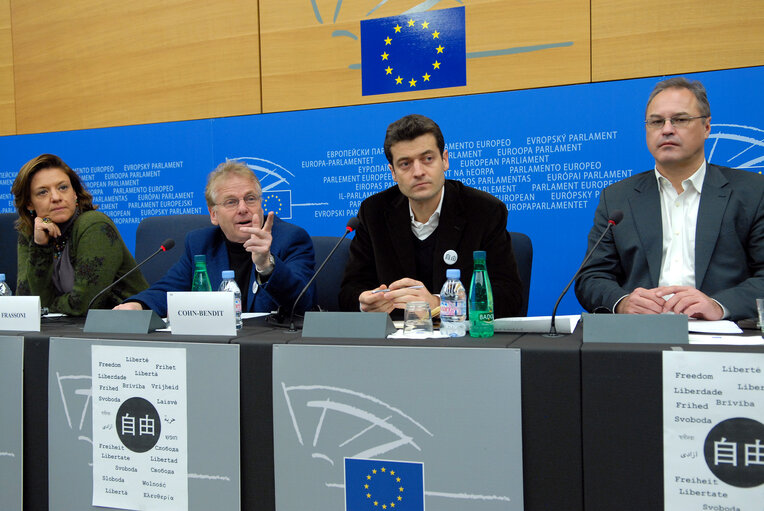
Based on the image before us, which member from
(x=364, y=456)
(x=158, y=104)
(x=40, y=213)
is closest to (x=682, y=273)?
(x=364, y=456)

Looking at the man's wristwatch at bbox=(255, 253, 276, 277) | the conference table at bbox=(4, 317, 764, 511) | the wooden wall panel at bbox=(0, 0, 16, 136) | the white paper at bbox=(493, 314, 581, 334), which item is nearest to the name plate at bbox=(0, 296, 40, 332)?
the man's wristwatch at bbox=(255, 253, 276, 277)

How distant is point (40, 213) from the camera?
2.47 m

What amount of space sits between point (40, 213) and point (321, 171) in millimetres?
1413

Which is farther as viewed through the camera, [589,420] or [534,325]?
[534,325]

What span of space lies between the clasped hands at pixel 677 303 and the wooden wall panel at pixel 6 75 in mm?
4014

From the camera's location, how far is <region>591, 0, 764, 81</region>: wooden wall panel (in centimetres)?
271

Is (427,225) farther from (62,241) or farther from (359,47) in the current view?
(359,47)

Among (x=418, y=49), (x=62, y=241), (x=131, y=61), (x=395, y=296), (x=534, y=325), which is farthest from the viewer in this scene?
(x=131, y=61)

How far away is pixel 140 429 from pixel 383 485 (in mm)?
534

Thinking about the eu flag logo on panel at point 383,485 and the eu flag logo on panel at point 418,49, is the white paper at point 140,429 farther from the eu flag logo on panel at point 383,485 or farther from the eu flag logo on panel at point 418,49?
the eu flag logo on panel at point 418,49

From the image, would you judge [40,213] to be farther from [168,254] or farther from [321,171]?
[321,171]

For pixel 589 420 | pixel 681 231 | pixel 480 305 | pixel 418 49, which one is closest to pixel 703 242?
pixel 681 231

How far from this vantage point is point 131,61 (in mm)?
3742

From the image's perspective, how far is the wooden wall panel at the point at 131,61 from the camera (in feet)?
11.6
